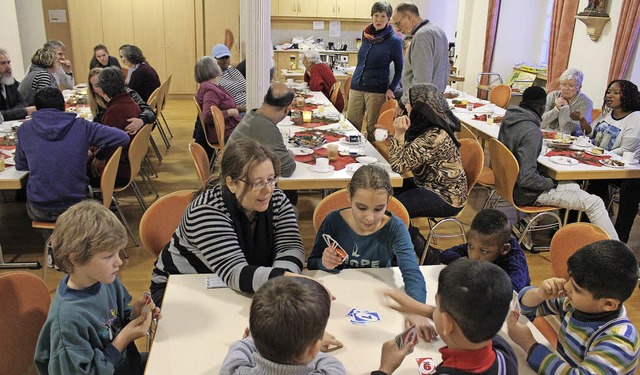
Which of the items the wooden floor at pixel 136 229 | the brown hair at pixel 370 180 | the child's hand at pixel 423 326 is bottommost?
the wooden floor at pixel 136 229

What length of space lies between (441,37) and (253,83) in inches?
75.9

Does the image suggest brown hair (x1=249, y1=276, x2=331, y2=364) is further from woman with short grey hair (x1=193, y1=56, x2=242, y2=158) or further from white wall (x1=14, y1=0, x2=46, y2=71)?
white wall (x1=14, y1=0, x2=46, y2=71)

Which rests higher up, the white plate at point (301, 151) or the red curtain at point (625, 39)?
the red curtain at point (625, 39)

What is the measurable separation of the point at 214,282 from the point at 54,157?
188 cm

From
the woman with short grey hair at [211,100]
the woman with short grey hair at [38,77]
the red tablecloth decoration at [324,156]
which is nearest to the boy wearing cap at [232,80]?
the woman with short grey hair at [211,100]

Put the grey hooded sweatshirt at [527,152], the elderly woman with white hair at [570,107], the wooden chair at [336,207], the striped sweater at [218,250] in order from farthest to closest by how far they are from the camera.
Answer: the elderly woman with white hair at [570,107]
the grey hooded sweatshirt at [527,152]
the wooden chair at [336,207]
the striped sweater at [218,250]

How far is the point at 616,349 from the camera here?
5.30 feet

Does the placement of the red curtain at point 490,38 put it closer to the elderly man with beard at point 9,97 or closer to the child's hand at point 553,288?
A: the elderly man with beard at point 9,97

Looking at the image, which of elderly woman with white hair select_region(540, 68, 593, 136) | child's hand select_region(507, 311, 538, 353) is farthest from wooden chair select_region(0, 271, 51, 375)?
elderly woman with white hair select_region(540, 68, 593, 136)

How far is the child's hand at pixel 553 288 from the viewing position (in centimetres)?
187

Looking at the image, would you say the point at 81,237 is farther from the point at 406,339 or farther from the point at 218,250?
the point at 406,339

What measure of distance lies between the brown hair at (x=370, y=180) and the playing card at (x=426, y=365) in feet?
2.58

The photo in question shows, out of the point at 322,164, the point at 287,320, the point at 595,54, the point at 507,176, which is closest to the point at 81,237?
the point at 287,320

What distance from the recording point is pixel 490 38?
8.56m
